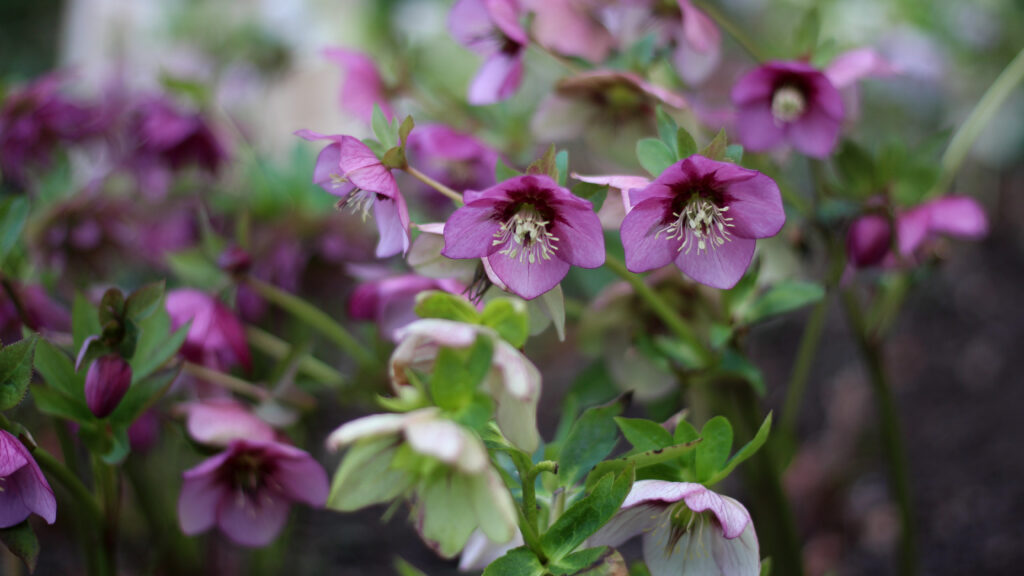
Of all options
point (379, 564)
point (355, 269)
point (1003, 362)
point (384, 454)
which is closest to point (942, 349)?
point (1003, 362)

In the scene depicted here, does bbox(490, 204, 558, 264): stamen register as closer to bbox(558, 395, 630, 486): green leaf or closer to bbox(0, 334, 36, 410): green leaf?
bbox(558, 395, 630, 486): green leaf

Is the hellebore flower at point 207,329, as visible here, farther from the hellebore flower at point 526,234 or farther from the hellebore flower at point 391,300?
the hellebore flower at point 526,234

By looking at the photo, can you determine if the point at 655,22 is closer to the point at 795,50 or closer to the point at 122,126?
the point at 795,50

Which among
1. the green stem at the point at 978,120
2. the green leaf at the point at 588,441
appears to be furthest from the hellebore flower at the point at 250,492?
the green stem at the point at 978,120

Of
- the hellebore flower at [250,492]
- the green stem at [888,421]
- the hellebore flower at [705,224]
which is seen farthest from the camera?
the green stem at [888,421]

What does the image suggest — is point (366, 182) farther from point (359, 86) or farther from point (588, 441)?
point (359, 86)
